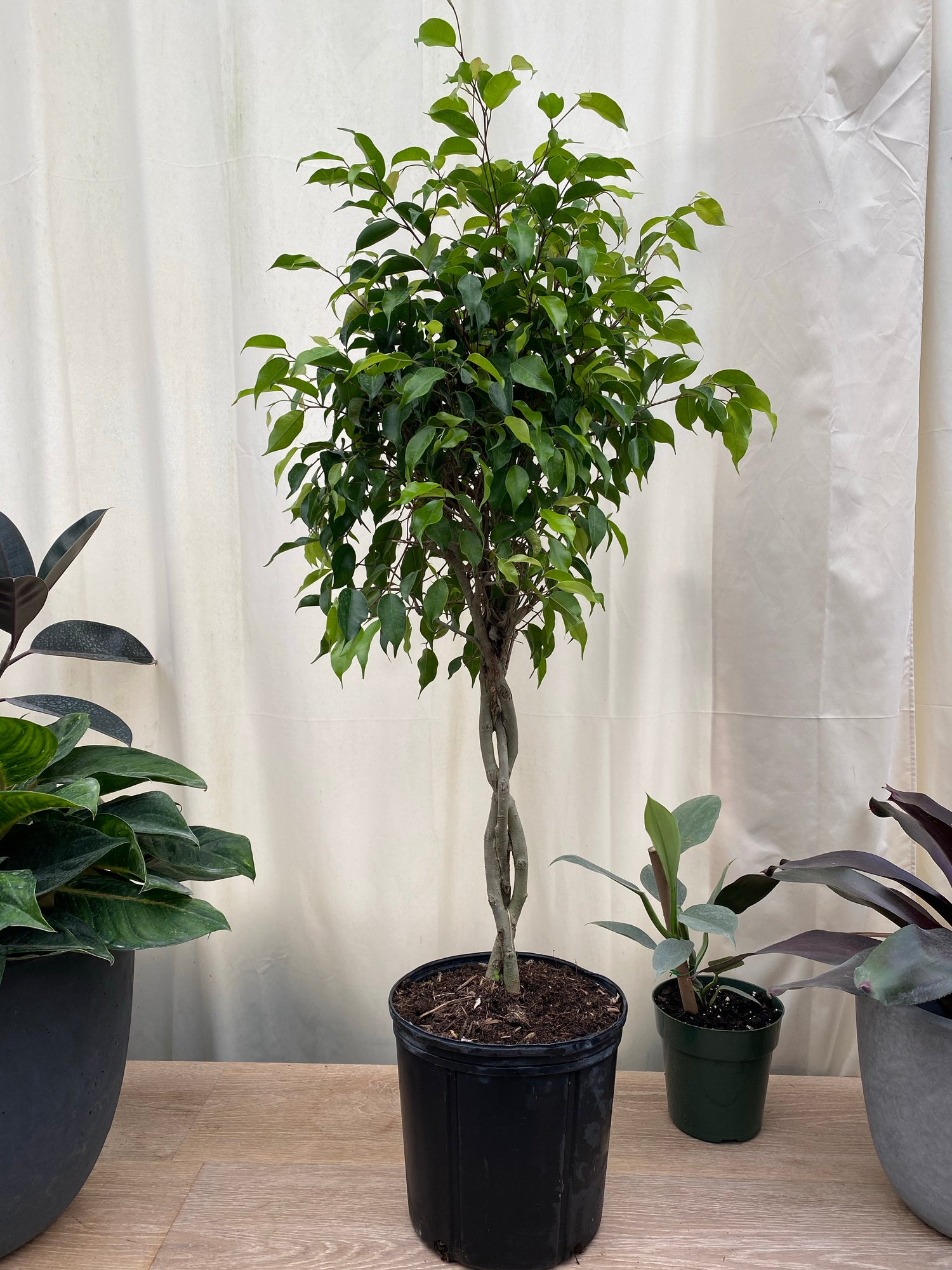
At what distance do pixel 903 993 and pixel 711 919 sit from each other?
0.21m

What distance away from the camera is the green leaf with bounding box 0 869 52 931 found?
831 millimetres

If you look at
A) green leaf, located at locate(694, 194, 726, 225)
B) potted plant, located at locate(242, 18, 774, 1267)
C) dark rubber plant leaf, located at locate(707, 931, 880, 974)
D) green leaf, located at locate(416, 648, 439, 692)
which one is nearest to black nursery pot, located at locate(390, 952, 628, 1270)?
potted plant, located at locate(242, 18, 774, 1267)

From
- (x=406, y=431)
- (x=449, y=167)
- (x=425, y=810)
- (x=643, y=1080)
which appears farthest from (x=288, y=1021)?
(x=449, y=167)

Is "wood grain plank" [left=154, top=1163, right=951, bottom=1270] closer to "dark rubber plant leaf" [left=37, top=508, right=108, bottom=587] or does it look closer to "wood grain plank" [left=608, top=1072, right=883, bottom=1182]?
"wood grain plank" [left=608, top=1072, right=883, bottom=1182]

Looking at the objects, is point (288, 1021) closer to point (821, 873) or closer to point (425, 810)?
point (425, 810)

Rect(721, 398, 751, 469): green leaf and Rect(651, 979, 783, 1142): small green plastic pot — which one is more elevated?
Rect(721, 398, 751, 469): green leaf

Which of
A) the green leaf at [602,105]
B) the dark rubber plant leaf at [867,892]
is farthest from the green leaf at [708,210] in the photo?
the dark rubber plant leaf at [867,892]

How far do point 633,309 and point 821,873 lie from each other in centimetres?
68

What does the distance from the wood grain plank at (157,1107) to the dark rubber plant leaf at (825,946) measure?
0.76 m

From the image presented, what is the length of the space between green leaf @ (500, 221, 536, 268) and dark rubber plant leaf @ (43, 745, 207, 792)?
2.12ft

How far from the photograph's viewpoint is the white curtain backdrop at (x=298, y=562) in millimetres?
1271

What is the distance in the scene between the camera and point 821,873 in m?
1.11

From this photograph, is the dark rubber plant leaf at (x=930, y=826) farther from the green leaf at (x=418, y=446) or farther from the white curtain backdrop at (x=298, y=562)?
the green leaf at (x=418, y=446)

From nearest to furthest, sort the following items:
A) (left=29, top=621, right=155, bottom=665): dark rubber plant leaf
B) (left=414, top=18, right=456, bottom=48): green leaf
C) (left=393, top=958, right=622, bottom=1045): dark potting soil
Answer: (left=414, top=18, right=456, bottom=48): green leaf
(left=393, top=958, right=622, bottom=1045): dark potting soil
(left=29, top=621, right=155, bottom=665): dark rubber plant leaf
